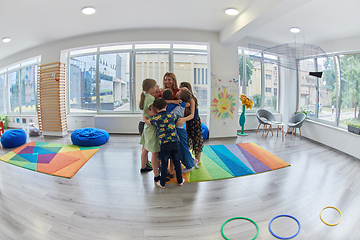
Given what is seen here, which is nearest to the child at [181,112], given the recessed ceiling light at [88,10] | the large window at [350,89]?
the recessed ceiling light at [88,10]

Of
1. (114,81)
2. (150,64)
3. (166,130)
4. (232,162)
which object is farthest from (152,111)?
(114,81)

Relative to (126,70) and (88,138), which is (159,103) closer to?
(88,138)

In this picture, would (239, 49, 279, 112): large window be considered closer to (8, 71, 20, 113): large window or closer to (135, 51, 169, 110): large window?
(135, 51, 169, 110): large window

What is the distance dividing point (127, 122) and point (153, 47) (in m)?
2.32

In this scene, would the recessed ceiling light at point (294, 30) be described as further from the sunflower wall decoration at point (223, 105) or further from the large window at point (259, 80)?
the sunflower wall decoration at point (223, 105)

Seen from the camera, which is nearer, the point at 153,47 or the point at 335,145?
the point at 335,145

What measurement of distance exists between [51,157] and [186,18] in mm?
3900

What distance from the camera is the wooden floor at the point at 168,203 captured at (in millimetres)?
1762

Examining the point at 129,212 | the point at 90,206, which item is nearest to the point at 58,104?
the point at 90,206

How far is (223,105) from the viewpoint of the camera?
5.09 metres

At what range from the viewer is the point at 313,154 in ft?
13.0

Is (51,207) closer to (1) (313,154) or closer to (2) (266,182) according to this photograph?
(2) (266,182)

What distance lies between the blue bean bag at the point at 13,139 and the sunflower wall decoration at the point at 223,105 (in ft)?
15.7

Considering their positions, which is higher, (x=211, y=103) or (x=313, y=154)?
(x=211, y=103)
